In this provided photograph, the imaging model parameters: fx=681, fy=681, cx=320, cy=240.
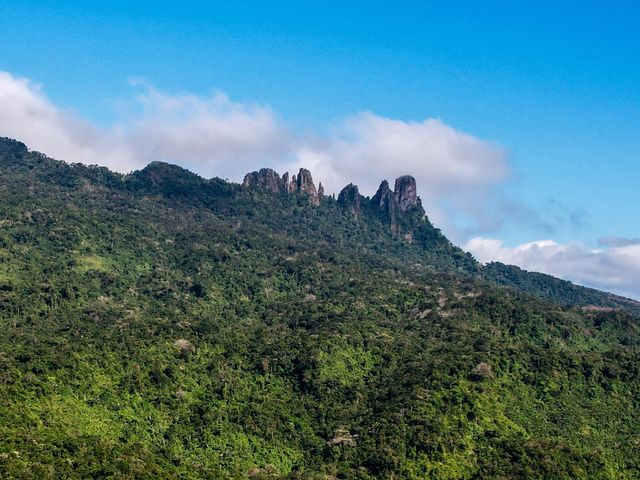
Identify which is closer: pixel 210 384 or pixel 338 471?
pixel 338 471

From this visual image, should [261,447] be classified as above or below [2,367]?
below

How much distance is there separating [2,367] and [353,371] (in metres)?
81.4

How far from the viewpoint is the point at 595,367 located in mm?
163875

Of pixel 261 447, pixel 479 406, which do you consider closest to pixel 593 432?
pixel 479 406

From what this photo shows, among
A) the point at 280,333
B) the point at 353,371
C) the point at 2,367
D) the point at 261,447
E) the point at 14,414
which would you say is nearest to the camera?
the point at 14,414

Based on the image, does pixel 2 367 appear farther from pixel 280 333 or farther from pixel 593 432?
pixel 593 432

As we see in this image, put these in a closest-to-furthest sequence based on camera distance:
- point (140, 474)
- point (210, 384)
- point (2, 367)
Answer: point (140, 474) → point (2, 367) → point (210, 384)

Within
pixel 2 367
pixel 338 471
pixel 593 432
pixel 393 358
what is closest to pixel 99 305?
pixel 2 367

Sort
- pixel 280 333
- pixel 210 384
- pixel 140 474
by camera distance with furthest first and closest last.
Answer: pixel 280 333, pixel 210 384, pixel 140 474

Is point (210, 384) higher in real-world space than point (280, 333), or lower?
lower

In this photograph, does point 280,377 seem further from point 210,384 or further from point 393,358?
point 393,358

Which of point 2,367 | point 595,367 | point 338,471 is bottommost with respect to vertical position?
point 338,471

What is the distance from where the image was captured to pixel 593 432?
143250 mm

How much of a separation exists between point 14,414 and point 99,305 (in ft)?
301
